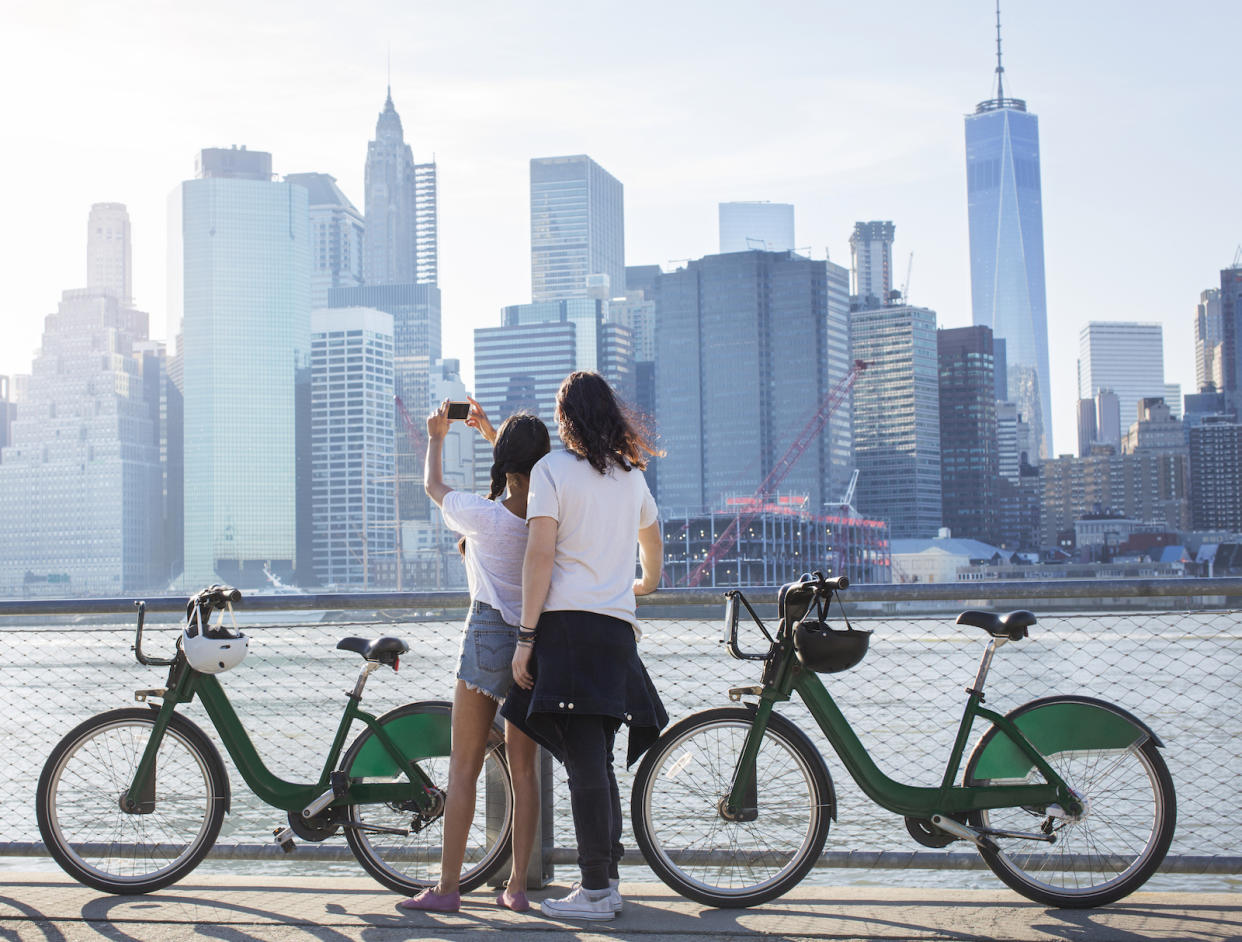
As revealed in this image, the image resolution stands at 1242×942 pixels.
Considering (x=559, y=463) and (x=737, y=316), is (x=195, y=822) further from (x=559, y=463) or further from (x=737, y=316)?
(x=737, y=316)

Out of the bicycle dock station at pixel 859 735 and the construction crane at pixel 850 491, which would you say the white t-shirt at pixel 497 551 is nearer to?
the bicycle dock station at pixel 859 735

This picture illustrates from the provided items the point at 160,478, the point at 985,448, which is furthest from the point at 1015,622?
the point at 160,478

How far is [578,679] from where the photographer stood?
435 cm

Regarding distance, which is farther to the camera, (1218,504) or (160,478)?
(160,478)

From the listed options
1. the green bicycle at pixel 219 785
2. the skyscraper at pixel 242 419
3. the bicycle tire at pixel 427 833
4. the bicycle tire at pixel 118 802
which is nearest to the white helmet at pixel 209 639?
the green bicycle at pixel 219 785

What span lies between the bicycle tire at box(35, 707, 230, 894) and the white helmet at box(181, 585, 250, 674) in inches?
Result: 10.2

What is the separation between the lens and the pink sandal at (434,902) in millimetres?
4648

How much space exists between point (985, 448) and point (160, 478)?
11370 cm

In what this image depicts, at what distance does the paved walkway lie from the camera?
432 centimetres

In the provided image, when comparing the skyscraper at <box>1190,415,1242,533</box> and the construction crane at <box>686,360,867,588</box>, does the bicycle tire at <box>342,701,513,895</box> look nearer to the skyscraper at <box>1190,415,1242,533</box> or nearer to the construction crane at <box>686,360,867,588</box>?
the construction crane at <box>686,360,867,588</box>

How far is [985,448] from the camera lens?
183125mm

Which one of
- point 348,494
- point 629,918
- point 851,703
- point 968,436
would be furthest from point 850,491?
point 629,918

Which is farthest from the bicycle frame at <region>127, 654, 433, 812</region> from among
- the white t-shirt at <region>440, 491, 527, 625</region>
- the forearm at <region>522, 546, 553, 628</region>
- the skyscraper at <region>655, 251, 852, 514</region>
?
the skyscraper at <region>655, 251, 852, 514</region>

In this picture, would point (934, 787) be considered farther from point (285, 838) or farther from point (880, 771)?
point (285, 838)
